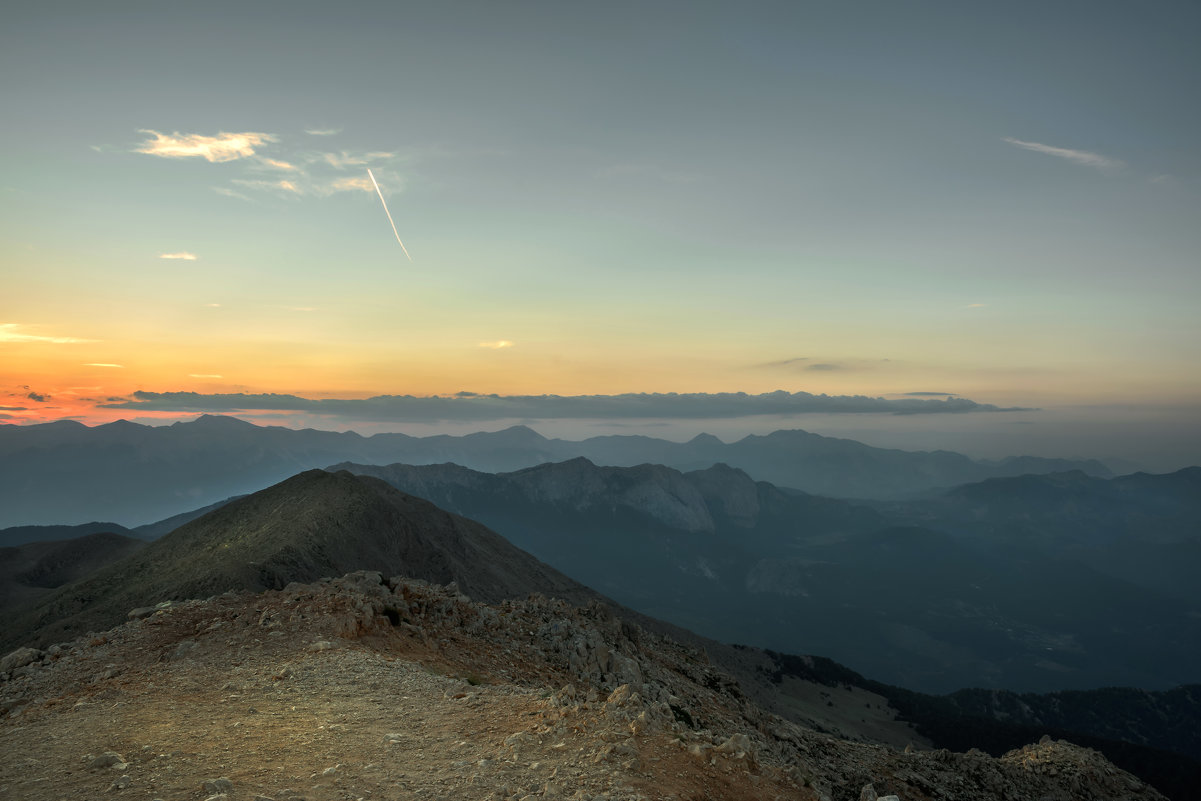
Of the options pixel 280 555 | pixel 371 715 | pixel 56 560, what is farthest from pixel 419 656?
pixel 56 560

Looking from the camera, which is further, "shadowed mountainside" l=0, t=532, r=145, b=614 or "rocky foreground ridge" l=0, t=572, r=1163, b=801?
"shadowed mountainside" l=0, t=532, r=145, b=614

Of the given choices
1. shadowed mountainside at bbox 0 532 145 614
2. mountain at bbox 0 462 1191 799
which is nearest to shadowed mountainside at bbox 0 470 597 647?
mountain at bbox 0 462 1191 799

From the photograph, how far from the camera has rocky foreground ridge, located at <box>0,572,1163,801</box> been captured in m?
12.1

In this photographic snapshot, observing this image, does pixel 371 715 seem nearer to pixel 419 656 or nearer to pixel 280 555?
pixel 419 656

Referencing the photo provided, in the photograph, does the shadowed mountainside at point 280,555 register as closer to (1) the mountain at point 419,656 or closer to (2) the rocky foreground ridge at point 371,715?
(1) the mountain at point 419,656

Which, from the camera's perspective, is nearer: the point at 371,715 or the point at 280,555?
the point at 371,715

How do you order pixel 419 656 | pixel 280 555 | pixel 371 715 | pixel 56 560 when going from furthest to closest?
pixel 56 560
pixel 280 555
pixel 419 656
pixel 371 715

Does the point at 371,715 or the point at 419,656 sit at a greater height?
the point at 371,715

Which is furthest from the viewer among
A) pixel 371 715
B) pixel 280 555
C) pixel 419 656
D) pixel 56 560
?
pixel 56 560

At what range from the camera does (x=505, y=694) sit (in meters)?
17.6

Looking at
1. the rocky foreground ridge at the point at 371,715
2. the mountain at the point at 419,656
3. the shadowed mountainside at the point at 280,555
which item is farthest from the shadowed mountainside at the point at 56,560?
the rocky foreground ridge at the point at 371,715

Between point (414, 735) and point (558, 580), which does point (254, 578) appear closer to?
point (414, 735)

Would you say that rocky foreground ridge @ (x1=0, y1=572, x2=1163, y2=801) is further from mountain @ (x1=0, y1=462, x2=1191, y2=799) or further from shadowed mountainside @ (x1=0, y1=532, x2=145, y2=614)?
shadowed mountainside @ (x1=0, y1=532, x2=145, y2=614)

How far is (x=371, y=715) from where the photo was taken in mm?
15734
